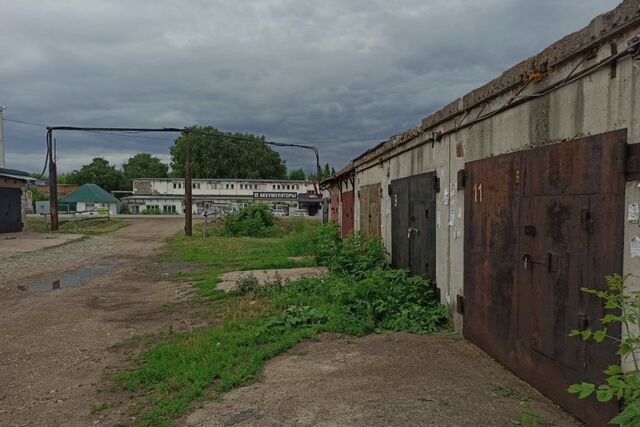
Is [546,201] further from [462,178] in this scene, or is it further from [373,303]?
[373,303]

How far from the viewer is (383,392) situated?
3.91m

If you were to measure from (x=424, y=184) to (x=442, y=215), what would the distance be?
0.77m

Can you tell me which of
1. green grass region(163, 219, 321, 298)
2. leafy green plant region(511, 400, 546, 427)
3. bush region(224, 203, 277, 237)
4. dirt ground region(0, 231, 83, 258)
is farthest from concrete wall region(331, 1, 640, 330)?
bush region(224, 203, 277, 237)

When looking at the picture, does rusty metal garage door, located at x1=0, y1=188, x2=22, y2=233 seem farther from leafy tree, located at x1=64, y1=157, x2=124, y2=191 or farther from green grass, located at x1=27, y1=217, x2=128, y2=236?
leafy tree, located at x1=64, y1=157, x2=124, y2=191

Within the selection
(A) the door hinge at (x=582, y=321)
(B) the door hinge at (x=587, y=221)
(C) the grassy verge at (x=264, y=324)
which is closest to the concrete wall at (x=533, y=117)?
(B) the door hinge at (x=587, y=221)

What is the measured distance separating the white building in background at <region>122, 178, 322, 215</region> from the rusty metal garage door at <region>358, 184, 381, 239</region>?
Answer: 2310 inches

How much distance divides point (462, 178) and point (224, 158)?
81826mm

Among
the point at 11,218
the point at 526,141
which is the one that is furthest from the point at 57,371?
the point at 11,218

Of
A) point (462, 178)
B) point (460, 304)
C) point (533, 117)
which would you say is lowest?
point (460, 304)

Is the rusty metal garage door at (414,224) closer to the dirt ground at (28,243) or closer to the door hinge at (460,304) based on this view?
the door hinge at (460,304)

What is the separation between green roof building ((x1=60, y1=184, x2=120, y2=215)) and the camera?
220 feet

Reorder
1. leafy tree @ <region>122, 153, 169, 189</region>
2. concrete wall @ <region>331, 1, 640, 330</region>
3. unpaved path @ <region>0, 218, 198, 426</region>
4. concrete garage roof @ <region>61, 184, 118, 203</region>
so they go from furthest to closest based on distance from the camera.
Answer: leafy tree @ <region>122, 153, 169, 189</region>
concrete garage roof @ <region>61, 184, 118, 203</region>
unpaved path @ <region>0, 218, 198, 426</region>
concrete wall @ <region>331, 1, 640, 330</region>

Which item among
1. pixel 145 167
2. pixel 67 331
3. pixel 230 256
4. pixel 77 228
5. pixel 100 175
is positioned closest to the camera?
pixel 67 331

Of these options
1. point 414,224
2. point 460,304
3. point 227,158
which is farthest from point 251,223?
point 227,158
